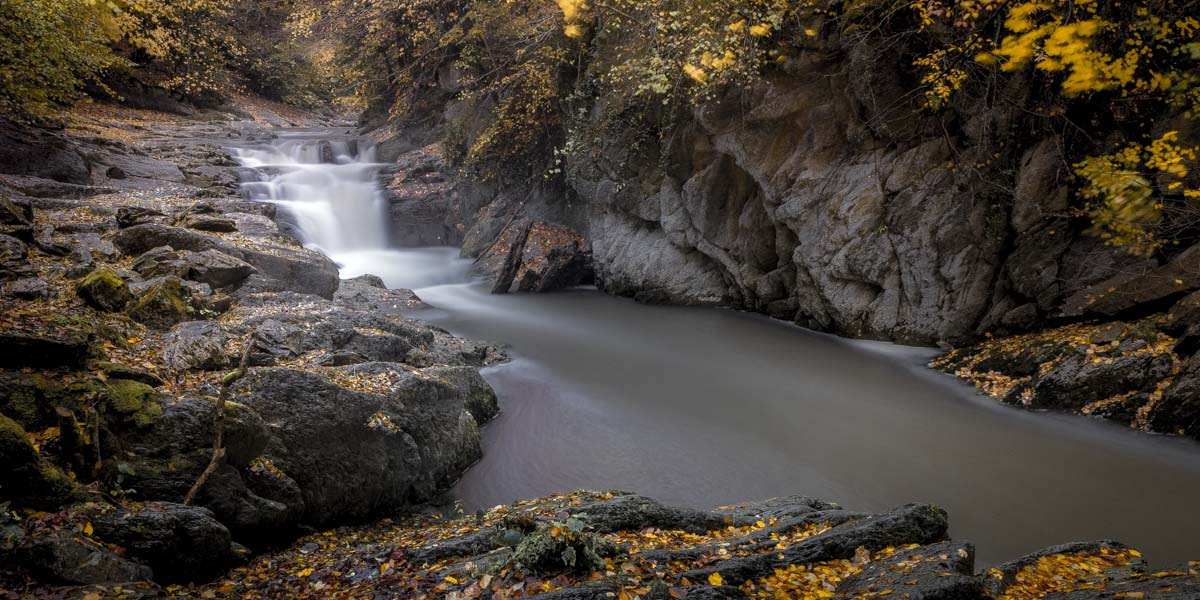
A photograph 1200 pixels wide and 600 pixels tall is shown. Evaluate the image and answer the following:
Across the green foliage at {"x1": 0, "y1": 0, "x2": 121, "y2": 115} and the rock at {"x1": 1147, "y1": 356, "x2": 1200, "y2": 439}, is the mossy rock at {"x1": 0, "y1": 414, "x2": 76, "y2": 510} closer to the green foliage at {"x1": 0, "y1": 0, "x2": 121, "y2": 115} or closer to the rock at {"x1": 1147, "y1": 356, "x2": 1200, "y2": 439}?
the green foliage at {"x1": 0, "y1": 0, "x2": 121, "y2": 115}

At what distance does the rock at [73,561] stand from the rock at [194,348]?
2500 mm

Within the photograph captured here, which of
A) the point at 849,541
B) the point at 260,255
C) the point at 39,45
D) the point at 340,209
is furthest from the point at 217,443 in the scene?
the point at 340,209

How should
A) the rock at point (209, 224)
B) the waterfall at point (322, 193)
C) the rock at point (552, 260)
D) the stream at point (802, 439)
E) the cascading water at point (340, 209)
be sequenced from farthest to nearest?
the waterfall at point (322, 193), the cascading water at point (340, 209), the rock at point (552, 260), the rock at point (209, 224), the stream at point (802, 439)

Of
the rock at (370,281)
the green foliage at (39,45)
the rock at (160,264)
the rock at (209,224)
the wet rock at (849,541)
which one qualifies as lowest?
the wet rock at (849,541)

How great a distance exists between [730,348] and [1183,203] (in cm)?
641

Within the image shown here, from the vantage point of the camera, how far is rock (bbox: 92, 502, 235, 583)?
11.2 feet

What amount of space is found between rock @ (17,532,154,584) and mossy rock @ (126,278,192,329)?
3.61 m

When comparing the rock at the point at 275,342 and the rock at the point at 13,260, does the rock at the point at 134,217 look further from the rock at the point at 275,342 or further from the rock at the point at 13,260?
the rock at the point at 275,342

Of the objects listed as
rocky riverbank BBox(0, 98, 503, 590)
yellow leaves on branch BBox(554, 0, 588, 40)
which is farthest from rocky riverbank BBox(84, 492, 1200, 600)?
yellow leaves on branch BBox(554, 0, 588, 40)

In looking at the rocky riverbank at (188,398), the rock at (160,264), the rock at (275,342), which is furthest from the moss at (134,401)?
the rock at (160,264)

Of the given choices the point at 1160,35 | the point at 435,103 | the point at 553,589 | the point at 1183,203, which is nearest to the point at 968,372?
the point at 1183,203

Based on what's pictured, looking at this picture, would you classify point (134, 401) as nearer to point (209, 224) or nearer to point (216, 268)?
point (216, 268)

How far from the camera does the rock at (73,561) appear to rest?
9.52ft

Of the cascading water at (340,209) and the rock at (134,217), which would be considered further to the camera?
the cascading water at (340,209)
